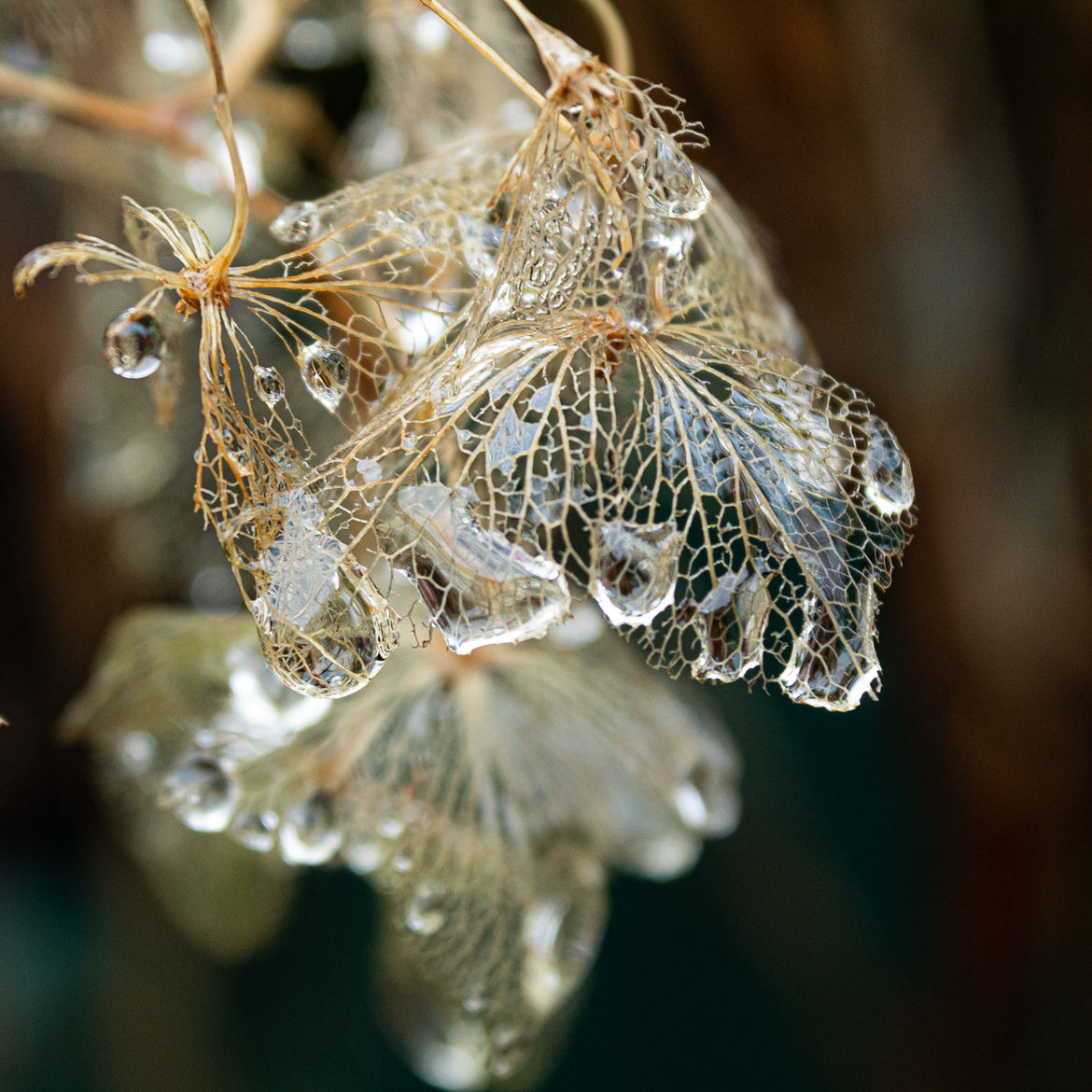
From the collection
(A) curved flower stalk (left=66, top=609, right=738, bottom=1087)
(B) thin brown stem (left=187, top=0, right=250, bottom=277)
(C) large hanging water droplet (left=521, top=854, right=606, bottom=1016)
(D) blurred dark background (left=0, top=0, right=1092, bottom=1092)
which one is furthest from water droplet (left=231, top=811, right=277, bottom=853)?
(D) blurred dark background (left=0, top=0, right=1092, bottom=1092)

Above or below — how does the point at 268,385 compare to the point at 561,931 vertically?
above

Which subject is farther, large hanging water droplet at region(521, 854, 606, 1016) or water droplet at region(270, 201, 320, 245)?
large hanging water droplet at region(521, 854, 606, 1016)

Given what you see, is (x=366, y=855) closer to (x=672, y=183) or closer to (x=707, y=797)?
(x=707, y=797)

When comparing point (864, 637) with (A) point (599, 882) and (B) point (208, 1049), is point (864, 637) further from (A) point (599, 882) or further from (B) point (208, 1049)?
(B) point (208, 1049)

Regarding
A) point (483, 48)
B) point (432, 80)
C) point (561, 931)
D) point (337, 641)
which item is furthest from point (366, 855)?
point (432, 80)

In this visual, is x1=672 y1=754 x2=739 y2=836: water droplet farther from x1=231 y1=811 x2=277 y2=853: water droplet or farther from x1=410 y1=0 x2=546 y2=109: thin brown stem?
x1=410 y1=0 x2=546 y2=109: thin brown stem

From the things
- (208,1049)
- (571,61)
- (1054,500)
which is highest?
(571,61)

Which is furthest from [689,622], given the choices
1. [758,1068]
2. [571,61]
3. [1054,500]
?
[758,1068]
